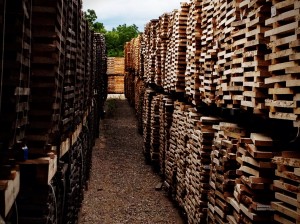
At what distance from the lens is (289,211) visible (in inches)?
154

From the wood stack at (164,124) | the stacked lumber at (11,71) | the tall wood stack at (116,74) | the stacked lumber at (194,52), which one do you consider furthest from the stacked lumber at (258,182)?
the tall wood stack at (116,74)

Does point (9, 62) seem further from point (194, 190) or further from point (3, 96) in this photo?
point (194, 190)

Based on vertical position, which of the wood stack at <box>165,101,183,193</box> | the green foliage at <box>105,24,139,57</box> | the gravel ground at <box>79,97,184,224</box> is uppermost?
the green foliage at <box>105,24,139,57</box>

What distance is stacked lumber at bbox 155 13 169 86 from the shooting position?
42.0ft

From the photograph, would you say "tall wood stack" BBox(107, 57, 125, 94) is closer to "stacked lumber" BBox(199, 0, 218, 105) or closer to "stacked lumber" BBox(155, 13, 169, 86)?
"stacked lumber" BBox(155, 13, 169, 86)

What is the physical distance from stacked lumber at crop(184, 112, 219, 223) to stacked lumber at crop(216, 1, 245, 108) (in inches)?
34.9

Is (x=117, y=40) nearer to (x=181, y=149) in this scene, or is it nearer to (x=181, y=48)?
(x=181, y=48)

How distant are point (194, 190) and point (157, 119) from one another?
6.26 meters

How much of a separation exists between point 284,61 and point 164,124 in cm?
802

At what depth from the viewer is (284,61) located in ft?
14.3

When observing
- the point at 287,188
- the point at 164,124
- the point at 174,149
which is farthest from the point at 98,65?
the point at 287,188

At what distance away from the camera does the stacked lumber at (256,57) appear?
4738mm

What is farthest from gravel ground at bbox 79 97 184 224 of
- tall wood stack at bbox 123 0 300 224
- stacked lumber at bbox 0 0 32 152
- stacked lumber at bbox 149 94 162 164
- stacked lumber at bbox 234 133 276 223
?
stacked lumber at bbox 0 0 32 152

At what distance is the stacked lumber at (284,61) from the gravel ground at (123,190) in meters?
5.69
